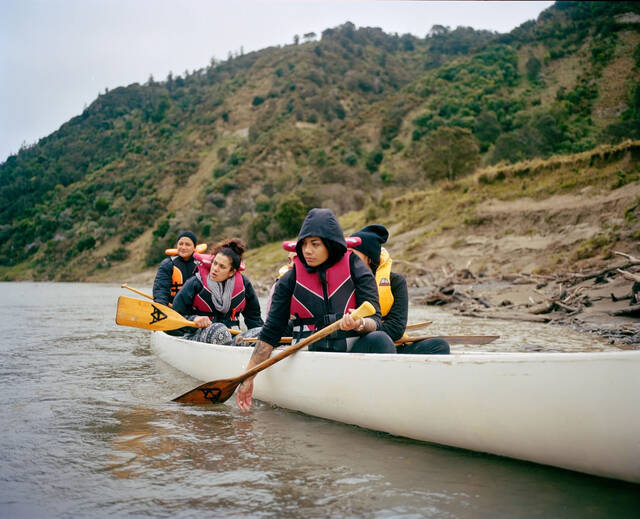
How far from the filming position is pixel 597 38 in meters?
42.2

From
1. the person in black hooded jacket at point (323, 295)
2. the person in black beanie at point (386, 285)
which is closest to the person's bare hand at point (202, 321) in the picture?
the person in black hooded jacket at point (323, 295)

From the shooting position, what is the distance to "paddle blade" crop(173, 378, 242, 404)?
11.7 feet

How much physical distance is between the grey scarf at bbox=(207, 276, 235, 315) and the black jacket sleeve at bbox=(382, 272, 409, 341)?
6.42 feet

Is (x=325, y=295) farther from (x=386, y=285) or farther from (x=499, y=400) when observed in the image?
(x=499, y=400)

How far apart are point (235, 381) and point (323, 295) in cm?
92

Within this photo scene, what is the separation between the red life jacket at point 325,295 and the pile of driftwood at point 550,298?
16.4ft

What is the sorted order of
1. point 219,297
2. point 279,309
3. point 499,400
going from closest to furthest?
1. point 499,400
2. point 279,309
3. point 219,297

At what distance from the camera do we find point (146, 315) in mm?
5145

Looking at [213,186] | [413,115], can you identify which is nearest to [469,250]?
[413,115]

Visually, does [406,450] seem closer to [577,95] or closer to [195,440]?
[195,440]

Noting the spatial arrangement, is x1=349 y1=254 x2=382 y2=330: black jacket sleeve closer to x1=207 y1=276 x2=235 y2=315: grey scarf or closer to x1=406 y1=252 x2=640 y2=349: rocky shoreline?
x1=207 y1=276 x2=235 y2=315: grey scarf

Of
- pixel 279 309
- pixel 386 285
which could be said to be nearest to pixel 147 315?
pixel 279 309

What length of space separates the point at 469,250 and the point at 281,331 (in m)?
14.5

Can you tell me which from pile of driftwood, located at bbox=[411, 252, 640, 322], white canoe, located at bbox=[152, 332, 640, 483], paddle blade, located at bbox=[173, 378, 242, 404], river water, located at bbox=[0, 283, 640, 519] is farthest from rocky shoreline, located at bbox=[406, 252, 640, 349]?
paddle blade, located at bbox=[173, 378, 242, 404]
